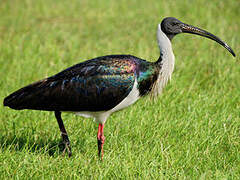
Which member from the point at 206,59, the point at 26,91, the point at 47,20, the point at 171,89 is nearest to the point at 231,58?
the point at 206,59

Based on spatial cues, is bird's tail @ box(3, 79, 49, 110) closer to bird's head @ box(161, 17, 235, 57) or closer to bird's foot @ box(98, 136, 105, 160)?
bird's foot @ box(98, 136, 105, 160)

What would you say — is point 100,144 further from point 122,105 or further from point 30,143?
point 30,143

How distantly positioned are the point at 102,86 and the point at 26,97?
0.90 m

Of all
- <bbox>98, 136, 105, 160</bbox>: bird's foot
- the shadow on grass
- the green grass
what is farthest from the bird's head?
the shadow on grass

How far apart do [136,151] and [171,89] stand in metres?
1.91

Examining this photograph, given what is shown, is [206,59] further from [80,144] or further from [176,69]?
[80,144]

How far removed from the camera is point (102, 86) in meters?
5.19

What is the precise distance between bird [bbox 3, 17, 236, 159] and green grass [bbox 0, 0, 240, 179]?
503 mm

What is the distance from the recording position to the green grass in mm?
4961

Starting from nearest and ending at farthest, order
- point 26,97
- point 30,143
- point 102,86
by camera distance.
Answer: point 102,86 → point 26,97 → point 30,143

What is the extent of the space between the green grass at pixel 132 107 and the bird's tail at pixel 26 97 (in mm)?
484

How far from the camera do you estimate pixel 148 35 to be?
10539mm

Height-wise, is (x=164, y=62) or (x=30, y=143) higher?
(x=164, y=62)

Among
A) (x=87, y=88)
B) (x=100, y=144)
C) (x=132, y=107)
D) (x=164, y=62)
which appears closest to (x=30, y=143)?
(x=100, y=144)
